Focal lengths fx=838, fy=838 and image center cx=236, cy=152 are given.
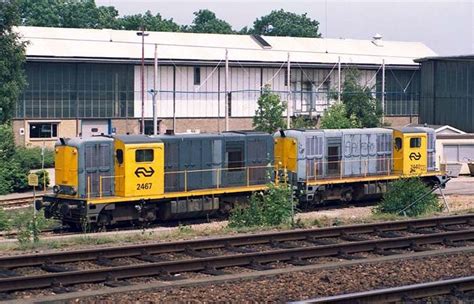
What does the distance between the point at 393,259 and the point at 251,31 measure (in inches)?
4371

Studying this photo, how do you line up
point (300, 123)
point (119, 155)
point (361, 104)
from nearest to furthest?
point (119, 155) → point (300, 123) → point (361, 104)

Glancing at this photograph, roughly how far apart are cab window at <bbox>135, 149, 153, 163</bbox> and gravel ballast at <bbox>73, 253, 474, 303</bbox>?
1177cm

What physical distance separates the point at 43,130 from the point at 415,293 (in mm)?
46487

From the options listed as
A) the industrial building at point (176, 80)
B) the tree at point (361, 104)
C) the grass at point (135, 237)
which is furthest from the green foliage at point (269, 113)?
the grass at point (135, 237)

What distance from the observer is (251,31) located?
414 ft

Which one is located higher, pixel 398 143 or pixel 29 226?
pixel 398 143

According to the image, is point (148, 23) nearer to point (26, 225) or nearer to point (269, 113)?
point (269, 113)

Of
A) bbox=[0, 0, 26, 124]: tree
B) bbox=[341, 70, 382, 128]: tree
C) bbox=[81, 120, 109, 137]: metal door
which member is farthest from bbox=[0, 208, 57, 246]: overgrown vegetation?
bbox=[341, 70, 382, 128]: tree

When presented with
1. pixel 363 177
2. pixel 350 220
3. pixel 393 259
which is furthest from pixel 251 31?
pixel 393 259

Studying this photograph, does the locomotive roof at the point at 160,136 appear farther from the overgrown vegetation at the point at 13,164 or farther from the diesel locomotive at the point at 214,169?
the overgrown vegetation at the point at 13,164

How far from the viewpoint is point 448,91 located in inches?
2360

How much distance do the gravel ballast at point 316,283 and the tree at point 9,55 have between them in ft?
111

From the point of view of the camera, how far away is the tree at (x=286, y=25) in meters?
119

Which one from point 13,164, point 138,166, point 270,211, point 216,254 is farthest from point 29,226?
point 13,164
